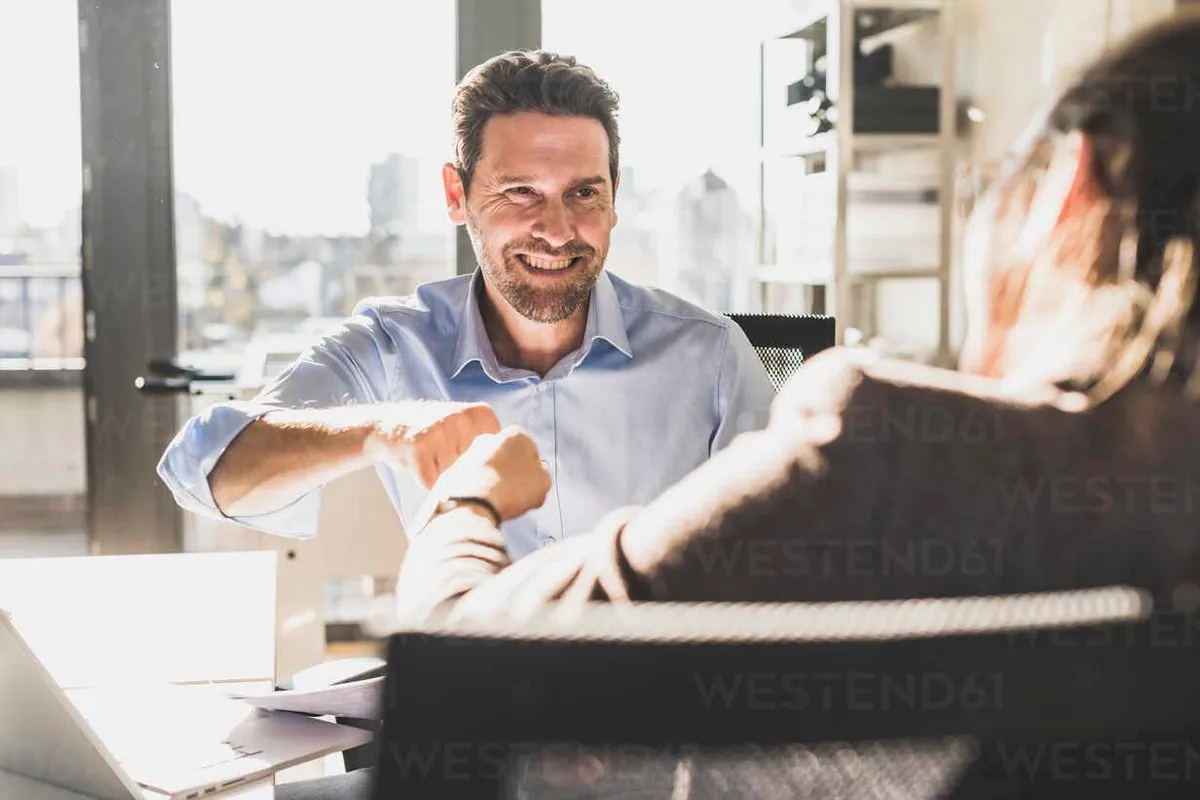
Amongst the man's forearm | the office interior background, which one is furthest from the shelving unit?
the man's forearm

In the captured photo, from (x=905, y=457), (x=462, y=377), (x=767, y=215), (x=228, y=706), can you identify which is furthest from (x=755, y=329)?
(x=905, y=457)

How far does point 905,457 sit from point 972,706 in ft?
0.26

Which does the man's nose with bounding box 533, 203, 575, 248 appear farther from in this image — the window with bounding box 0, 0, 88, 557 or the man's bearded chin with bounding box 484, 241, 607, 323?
the window with bounding box 0, 0, 88, 557

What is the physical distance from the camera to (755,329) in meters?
1.68

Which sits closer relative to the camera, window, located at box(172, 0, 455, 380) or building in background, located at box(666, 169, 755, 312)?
window, located at box(172, 0, 455, 380)

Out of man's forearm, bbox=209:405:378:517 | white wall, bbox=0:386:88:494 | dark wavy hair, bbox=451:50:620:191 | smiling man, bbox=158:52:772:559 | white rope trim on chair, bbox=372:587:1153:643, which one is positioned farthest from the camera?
white wall, bbox=0:386:88:494

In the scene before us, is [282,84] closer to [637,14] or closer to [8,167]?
[8,167]

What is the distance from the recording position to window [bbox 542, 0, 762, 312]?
2750 millimetres

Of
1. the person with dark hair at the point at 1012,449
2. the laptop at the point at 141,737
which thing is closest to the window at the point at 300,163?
the laptop at the point at 141,737

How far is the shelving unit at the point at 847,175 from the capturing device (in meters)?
2.38

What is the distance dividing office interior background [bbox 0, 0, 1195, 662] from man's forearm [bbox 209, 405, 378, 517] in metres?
1.15

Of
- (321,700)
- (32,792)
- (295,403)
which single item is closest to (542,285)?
(295,403)

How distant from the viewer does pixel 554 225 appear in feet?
5.11

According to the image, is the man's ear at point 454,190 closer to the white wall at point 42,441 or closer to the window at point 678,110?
the window at point 678,110
